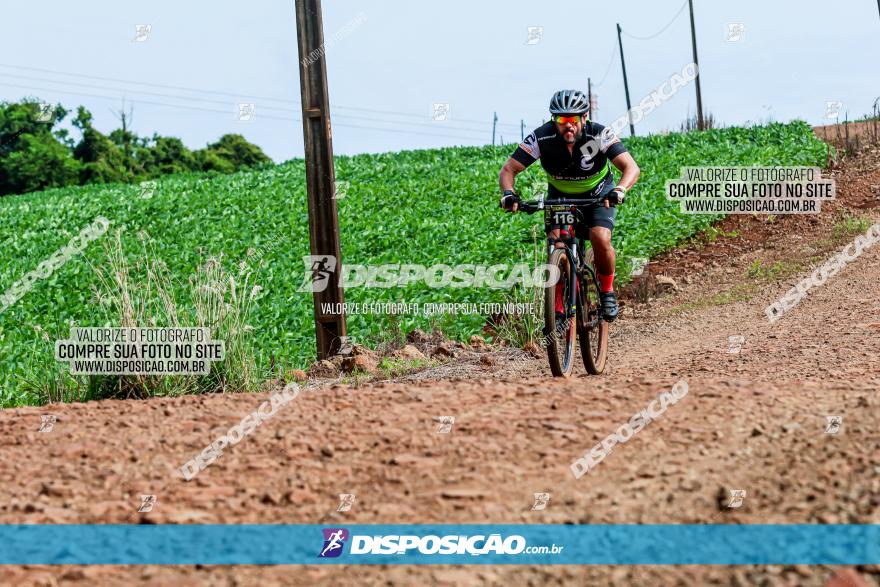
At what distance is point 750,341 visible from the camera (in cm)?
995

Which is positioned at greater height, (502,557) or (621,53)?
(621,53)

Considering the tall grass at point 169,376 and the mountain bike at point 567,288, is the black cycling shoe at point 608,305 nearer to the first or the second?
the mountain bike at point 567,288

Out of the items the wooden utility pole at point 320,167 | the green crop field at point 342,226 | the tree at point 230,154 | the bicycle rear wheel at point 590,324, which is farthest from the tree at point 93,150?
the bicycle rear wheel at point 590,324

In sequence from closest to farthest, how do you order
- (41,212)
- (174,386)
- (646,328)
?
(174,386), (646,328), (41,212)

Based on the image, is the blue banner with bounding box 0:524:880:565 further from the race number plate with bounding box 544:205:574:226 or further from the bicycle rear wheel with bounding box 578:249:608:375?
the bicycle rear wheel with bounding box 578:249:608:375

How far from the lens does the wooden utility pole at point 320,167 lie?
9828 mm

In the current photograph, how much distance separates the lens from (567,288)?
23.9ft

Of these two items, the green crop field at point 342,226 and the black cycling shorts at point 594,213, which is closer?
the black cycling shorts at point 594,213

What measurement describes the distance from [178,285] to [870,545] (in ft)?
47.9

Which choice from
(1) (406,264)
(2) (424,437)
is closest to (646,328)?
(1) (406,264)

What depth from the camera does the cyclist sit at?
278 inches

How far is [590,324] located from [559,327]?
0.47m

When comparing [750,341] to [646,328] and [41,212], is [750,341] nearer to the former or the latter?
[646,328]

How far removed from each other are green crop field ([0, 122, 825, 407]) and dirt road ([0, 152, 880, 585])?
5409 mm
